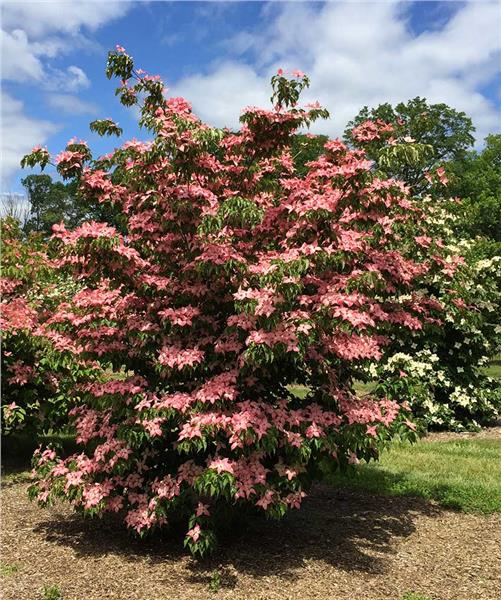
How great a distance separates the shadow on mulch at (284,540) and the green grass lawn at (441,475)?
0.38m

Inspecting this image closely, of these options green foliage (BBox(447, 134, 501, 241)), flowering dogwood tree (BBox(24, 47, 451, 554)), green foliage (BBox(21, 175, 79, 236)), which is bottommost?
flowering dogwood tree (BBox(24, 47, 451, 554))

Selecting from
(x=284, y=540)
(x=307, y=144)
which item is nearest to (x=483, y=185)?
(x=307, y=144)

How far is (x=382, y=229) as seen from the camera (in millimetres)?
5566

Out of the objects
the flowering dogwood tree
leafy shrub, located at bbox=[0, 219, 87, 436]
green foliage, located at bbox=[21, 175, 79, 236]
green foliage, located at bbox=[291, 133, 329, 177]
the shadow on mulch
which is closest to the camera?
the flowering dogwood tree

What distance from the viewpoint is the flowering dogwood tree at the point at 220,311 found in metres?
4.84

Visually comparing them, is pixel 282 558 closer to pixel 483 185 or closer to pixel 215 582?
pixel 215 582

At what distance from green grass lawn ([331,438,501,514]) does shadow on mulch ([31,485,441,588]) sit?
0.38 meters

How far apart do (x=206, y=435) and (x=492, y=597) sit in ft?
8.88

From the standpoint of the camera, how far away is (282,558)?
18.4 feet

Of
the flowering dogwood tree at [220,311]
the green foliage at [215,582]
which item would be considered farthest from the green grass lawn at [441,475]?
the green foliage at [215,582]

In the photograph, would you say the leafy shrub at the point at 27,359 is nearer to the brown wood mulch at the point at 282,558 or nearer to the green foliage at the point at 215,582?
the brown wood mulch at the point at 282,558

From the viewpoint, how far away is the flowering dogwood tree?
15.9 ft

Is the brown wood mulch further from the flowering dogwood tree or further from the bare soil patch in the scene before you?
the flowering dogwood tree

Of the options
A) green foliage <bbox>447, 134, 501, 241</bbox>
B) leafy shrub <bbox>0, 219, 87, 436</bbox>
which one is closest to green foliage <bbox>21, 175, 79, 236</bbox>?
green foliage <bbox>447, 134, 501, 241</bbox>
